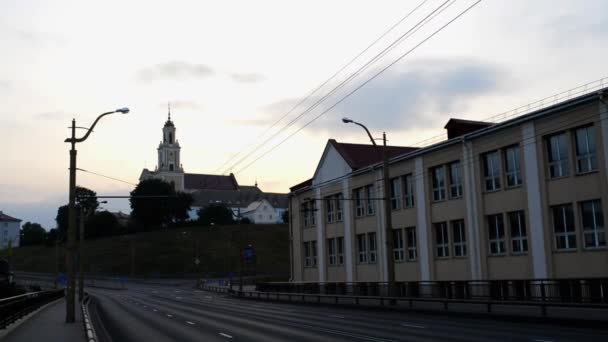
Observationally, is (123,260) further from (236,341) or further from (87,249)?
(236,341)

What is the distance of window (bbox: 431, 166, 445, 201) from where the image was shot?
134ft

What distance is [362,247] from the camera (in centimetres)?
5116

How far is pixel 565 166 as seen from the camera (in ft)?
102

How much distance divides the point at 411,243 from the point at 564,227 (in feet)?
47.3

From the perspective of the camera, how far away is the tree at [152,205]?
156 m

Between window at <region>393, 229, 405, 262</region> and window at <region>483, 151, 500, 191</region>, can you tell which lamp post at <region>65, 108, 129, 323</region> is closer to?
window at <region>483, 151, 500, 191</region>

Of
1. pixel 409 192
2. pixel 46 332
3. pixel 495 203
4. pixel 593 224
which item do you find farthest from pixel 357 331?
pixel 409 192

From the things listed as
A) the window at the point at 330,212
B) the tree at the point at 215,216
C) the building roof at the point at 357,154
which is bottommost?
the window at the point at 330,212

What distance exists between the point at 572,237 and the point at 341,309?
42.5 ft

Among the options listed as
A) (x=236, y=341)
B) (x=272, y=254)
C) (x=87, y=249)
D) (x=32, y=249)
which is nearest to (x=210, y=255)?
(x=272, y=254)

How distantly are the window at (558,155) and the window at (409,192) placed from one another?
1298cm

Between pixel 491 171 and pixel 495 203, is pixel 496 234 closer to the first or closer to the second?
pixel 495 203

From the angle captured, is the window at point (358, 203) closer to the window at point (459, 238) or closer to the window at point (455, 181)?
the window at point (455, 181)

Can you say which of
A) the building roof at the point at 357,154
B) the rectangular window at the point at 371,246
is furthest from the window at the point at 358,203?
the rectangular window at the point at 371,246
